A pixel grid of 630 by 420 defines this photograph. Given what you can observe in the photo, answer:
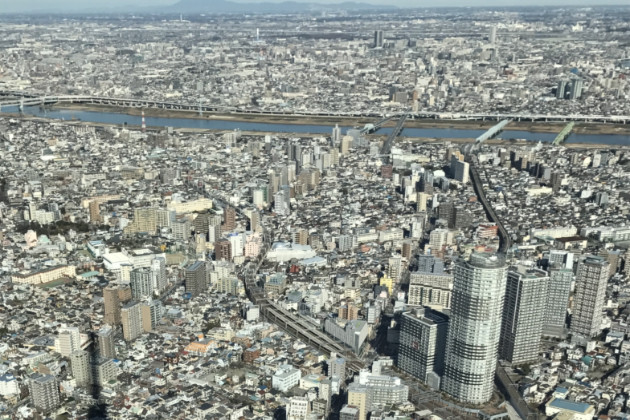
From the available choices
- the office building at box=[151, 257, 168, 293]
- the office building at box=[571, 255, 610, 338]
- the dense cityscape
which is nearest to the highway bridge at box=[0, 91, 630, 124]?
the dense cityscape

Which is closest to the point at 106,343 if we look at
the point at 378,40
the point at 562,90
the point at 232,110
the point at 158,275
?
the point at 158,275

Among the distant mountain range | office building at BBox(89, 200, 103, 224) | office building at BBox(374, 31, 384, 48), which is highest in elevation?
the distant mountain range

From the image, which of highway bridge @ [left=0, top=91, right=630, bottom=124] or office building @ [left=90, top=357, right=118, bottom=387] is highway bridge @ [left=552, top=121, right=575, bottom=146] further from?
office building @ [left=90, top=357, right=118, bottom=387]

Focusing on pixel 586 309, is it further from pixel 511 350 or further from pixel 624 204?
pixel 624 204

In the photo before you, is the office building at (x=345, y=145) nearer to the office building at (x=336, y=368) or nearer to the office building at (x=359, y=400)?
the office building at (x=336, y=368)

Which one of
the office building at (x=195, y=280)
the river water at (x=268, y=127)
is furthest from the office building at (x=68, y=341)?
the river water at (x=268, y=127)
